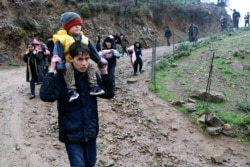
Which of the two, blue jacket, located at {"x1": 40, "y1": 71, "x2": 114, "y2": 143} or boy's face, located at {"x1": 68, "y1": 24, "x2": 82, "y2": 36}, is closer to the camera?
blue jacket, located at {"x1": 40, "y1": 71, "x2": 114, "y2": 143}

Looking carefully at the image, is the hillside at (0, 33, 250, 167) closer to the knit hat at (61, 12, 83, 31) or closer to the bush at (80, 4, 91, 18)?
the knit hat at (61, 12, 83, 31)

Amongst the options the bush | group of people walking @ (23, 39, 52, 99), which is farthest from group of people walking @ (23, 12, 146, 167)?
the bush

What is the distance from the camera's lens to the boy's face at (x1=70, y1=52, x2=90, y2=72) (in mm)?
3176

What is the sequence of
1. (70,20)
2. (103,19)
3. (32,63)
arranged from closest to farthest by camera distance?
1. (70,20)
2. (32,63)
3. (103,19)

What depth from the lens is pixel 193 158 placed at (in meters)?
6.39

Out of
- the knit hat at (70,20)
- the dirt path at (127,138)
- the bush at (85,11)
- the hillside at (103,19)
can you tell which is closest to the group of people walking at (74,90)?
the knit hat at (70,20)

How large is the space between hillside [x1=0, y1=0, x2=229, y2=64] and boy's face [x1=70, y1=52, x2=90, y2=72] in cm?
1617

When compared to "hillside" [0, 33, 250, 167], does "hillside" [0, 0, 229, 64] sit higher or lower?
higher

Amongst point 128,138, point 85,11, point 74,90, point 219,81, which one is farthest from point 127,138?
point 85,11

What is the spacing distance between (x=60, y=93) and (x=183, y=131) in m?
4.70

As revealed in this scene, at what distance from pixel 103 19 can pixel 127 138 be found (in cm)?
2009

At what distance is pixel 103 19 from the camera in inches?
1026

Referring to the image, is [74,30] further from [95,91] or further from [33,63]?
[33,63]

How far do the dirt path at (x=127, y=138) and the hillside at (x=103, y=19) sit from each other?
36.5 ft
